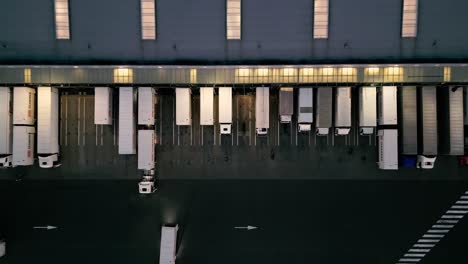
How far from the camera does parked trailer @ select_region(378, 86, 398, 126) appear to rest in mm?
20962

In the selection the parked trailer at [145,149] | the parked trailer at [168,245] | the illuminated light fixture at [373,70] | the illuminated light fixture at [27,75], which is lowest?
the parked trailer at [168,245]

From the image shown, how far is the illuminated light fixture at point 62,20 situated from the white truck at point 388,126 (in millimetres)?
23555

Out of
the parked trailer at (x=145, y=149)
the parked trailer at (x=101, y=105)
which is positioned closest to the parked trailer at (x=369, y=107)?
the parked trailer at (x=145, y=149)

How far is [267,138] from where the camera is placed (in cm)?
2283

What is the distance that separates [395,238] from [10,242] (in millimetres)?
30033

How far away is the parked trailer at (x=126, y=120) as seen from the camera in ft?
69.8

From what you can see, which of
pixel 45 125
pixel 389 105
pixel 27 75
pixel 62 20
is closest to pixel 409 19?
pixel 389 105

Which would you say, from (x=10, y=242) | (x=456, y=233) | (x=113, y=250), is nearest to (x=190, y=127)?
(x=113, y=250)

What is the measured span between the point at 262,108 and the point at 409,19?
12510mm

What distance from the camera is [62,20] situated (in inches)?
856

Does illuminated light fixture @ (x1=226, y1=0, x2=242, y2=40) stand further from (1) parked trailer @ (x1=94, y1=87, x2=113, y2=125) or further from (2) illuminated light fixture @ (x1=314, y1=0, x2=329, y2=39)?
(1) parked trailer @ (x1=94, y1=87, x2=113, y2=125)

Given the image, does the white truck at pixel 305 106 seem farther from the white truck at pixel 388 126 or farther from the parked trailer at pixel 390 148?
the parked trailer at pixel 390 148

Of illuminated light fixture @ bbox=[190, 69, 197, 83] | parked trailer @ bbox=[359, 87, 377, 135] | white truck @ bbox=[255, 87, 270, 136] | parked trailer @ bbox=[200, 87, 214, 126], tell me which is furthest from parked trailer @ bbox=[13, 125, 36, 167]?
parked trailer @ bbox=[359, 87, 377, 135]

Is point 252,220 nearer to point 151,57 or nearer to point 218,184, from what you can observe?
point 218,184
